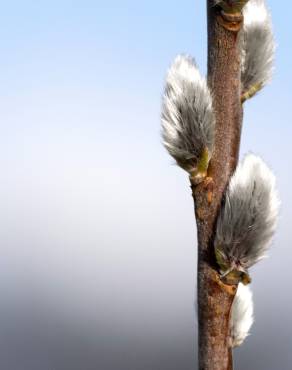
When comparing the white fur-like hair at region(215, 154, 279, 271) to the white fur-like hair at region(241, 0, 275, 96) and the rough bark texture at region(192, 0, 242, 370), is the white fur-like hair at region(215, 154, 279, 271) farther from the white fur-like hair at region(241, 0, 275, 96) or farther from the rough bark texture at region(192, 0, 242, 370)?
the white fur-like hair at region(241, 0, 275, 96)

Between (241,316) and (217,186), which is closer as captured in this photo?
(217,186)

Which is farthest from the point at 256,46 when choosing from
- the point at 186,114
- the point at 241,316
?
the point at 241,316

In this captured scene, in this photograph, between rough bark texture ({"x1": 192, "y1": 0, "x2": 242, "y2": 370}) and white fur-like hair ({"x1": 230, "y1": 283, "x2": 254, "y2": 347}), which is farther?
white fur-like hair ({"x1": 230, "y1": 283, "x2": 254, "y2": 347})

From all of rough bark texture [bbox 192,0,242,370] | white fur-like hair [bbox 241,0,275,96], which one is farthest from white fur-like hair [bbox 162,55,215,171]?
white fur-like hair [bbox 241,0,275,96]

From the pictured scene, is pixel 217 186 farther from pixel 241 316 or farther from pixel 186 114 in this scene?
pixel 241 316

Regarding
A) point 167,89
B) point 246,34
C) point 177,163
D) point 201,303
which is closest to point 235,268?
point 201,303

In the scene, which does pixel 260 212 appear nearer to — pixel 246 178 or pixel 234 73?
pixel 246 178
